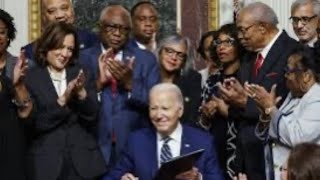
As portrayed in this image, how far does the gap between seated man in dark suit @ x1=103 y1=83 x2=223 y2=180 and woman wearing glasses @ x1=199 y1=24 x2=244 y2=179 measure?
752mm

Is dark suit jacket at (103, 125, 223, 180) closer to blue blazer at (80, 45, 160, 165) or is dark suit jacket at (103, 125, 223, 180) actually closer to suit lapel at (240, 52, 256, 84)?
blue blazer at (80, 45, 160, 165)

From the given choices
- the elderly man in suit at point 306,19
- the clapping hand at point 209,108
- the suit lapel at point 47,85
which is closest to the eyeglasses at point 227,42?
the clapping hand at point 209,108

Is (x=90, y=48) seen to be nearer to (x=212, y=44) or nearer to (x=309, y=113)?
(x=212, y=44)

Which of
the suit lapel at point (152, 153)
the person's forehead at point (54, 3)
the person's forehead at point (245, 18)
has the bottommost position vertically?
the suit lapel at point (152, 153)

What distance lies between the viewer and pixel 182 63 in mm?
7469

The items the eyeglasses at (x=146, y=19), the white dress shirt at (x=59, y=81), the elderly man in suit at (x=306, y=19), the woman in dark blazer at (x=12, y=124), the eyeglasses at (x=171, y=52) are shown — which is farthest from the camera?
the eyeglasses at (x=146, y=19)

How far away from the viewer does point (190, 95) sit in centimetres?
759

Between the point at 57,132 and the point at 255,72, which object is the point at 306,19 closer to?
the point at 255,72

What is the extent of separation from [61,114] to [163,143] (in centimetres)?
72

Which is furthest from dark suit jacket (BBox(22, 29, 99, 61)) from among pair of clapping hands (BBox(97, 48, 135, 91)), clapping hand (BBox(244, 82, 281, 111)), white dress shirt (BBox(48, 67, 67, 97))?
clapping hand (BBox(244, 82, 281, 111))

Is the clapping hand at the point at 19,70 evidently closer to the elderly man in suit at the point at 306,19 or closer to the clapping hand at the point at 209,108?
the clapping hand at the point at 209,108

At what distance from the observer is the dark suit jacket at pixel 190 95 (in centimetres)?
752

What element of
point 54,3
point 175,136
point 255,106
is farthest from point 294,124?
point 54,3

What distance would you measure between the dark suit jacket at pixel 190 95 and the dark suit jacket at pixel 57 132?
0.80 m
